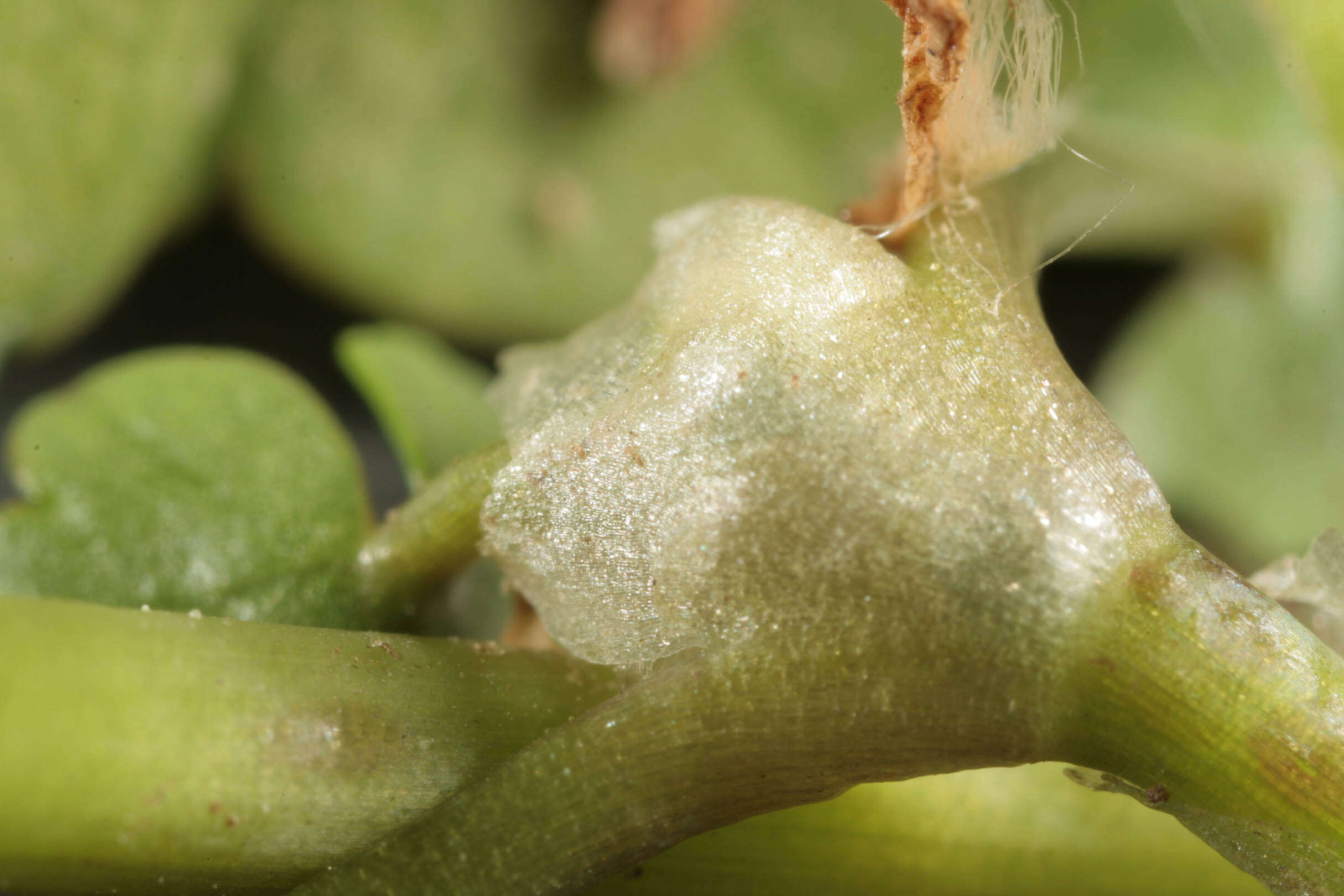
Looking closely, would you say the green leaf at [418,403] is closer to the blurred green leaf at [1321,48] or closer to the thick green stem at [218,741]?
the thick green stem at [218,741]

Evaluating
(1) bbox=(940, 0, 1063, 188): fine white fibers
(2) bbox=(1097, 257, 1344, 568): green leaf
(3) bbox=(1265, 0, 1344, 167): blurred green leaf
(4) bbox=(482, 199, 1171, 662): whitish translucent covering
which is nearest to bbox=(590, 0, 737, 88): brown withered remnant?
(2) bbox=(1097, 257, 1344, 568): green leaf

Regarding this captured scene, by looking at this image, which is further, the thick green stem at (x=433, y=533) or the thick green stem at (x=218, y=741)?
the thick green stem at (x=433, y=533)

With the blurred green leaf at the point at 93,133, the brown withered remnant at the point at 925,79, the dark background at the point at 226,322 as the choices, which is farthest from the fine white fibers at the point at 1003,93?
the dark background at the point at 226,322

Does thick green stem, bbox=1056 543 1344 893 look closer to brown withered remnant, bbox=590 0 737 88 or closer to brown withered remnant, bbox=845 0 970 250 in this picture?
brown withered remnant, bbox=845 0 970 250

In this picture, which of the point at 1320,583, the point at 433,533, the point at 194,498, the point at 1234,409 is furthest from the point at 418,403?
the point at 1234,409

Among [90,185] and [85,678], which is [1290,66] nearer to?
[85,678]

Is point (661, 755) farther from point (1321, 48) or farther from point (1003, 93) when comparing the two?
point (1321, 48)

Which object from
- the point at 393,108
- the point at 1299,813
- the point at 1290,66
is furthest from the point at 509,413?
the point at 393,108
